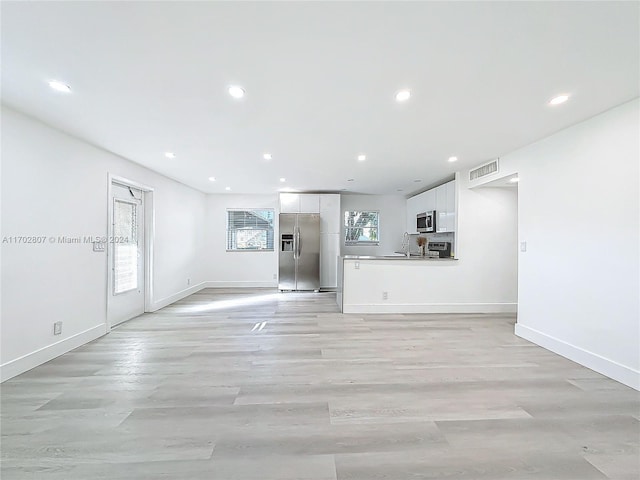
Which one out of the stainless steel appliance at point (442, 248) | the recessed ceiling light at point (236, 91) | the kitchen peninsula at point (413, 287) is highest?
the recessed ceiling light at point (236, 91)

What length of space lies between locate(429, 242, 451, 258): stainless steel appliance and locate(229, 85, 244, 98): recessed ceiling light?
4.84 meters

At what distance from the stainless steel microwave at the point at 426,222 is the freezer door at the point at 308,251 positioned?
228cm

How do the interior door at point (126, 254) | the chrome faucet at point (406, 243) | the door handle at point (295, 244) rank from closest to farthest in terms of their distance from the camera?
the interior door at point (126, 254), the door handle at point (295, 244), the chrome faucet at point (406, 243)

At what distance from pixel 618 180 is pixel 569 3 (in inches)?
75.4

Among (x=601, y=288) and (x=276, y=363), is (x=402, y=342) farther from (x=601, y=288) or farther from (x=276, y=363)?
(x=601, y=288)

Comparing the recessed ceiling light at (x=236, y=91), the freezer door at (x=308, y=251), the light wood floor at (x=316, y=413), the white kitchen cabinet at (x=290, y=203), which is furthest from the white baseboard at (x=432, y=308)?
the recessed ceiling light at (x=236, y=91)

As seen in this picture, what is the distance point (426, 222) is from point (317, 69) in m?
4.55

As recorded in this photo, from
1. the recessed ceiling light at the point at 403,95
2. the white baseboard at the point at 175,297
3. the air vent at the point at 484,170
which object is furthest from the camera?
the white baseboard at the point at 175,297

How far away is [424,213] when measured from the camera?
5.90m

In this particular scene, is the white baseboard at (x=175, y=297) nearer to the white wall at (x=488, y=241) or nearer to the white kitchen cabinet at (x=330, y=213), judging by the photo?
the white kitchen cabinet at (x=330, y=213)

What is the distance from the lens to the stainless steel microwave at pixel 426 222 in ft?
18.1

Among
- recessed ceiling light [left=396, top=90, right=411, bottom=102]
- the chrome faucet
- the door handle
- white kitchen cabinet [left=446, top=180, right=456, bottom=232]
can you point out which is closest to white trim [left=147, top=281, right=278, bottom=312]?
the door handle

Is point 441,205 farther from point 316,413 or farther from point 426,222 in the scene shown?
point 316,413

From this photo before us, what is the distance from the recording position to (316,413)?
1943 millimetres
